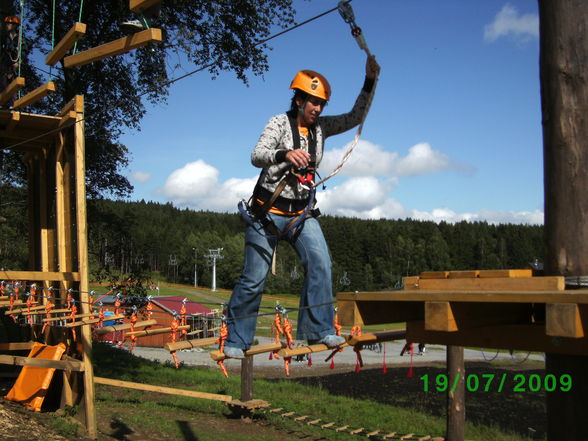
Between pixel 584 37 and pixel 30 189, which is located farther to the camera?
pixel 30 189

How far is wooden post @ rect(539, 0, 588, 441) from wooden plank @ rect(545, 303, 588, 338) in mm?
496

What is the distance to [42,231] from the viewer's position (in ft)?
30.7

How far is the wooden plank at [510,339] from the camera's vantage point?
2.56m

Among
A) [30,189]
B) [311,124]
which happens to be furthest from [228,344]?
[30,189]

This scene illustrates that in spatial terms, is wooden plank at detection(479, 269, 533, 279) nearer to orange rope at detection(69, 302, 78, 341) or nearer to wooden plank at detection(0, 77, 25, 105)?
orange rope at detection(69, 302, 78, 341)

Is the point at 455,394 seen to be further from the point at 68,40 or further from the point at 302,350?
the point at 68,40

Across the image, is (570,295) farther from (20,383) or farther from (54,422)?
(20,383)

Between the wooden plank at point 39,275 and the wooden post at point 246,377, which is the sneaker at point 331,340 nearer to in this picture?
the wooden plank at point 39,275

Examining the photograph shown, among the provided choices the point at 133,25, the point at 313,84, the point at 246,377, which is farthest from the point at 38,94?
the point at 246,377

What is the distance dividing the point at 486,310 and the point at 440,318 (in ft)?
1.06

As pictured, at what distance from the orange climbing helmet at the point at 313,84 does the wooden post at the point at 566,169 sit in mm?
1875

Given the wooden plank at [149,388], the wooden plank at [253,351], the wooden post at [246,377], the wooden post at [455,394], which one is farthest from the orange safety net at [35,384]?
the wooden post at [455,394]

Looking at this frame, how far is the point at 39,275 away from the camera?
764 cm

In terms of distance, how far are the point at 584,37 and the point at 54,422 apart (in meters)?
7.42
